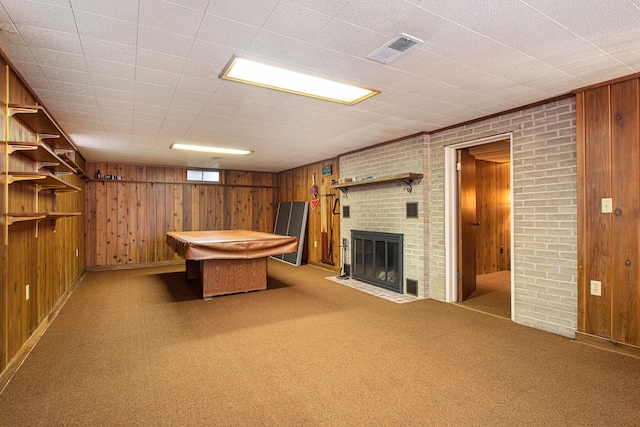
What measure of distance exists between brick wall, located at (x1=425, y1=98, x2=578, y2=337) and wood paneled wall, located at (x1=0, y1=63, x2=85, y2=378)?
440cm

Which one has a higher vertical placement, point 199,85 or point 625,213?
point 199,85

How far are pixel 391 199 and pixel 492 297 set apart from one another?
1939 millimetres

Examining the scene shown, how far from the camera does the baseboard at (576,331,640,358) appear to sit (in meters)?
2.70

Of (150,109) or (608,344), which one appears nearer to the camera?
(608,344)

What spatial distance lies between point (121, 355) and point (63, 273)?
2.62 meters

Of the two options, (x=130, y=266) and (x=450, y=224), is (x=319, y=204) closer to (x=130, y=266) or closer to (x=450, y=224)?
(x=450, y=224)

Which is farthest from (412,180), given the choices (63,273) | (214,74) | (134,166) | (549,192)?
(134,166)

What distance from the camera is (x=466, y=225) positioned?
4.54 meters

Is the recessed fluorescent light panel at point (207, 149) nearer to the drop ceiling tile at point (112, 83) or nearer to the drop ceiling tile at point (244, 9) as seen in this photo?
the drop ceiling tile at point (112, 83)

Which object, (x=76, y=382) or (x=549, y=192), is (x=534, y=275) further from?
(x=76, y=382)

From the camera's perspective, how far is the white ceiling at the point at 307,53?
5.92ft

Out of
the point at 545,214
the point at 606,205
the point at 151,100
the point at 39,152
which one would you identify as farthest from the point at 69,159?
the point at 606,205

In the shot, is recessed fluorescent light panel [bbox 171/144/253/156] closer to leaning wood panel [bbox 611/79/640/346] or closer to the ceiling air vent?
the ceiling air vent

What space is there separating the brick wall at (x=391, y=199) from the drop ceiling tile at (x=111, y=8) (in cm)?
369
